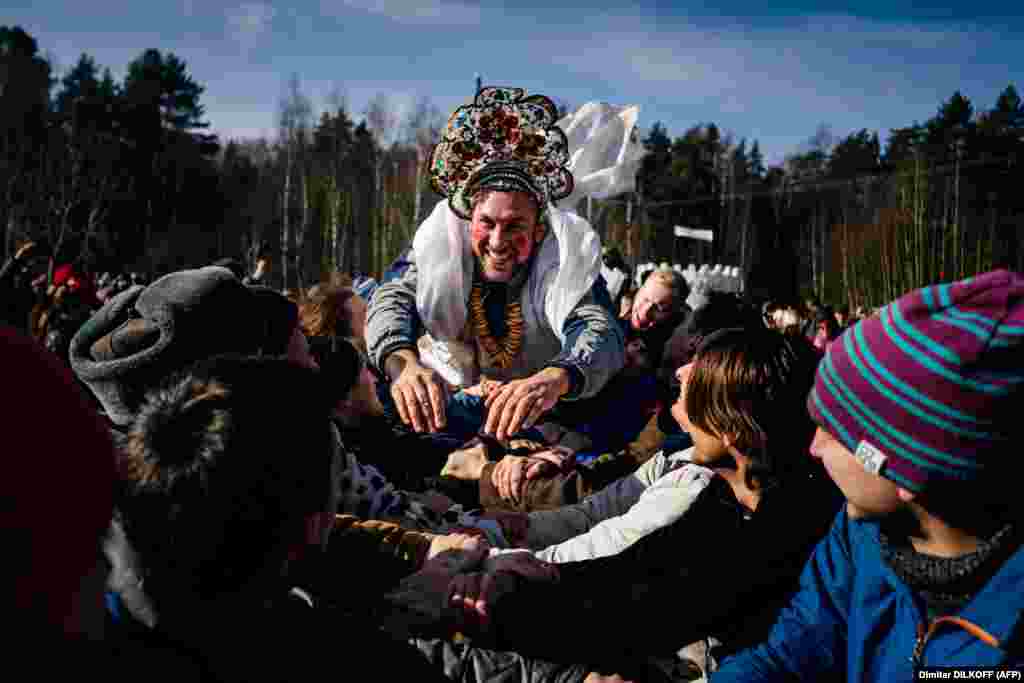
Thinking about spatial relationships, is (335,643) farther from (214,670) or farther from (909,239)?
(909,239)

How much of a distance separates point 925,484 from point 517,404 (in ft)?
3.88

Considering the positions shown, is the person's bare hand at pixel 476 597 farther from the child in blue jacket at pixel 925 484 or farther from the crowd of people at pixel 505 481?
the child in blue jacket at pixel 925 484

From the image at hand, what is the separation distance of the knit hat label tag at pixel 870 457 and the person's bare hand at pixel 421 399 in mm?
1316

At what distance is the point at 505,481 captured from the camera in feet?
8.46

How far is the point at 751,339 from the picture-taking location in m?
2.38

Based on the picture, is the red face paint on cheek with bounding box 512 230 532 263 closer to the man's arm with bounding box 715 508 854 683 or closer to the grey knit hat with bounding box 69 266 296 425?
the grey knit hat with bounding box 69 266 296 425

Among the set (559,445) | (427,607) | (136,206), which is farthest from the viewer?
(136,206)

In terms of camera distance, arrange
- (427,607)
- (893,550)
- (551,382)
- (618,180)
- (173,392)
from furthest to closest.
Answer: (618,180), (551,382), (427,607), (893,550), (173,392)

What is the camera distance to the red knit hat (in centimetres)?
78

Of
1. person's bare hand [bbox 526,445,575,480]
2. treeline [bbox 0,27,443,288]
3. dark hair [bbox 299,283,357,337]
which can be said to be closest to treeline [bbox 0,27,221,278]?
treeline [bbox 0,27,443,288]

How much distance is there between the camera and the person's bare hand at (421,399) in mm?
2590

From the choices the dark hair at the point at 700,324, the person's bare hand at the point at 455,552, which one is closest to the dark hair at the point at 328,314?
the dark hair at the point at 700,324

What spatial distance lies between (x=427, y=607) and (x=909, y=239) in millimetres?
24491

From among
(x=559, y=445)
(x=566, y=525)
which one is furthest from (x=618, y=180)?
(x=566, y=525)
